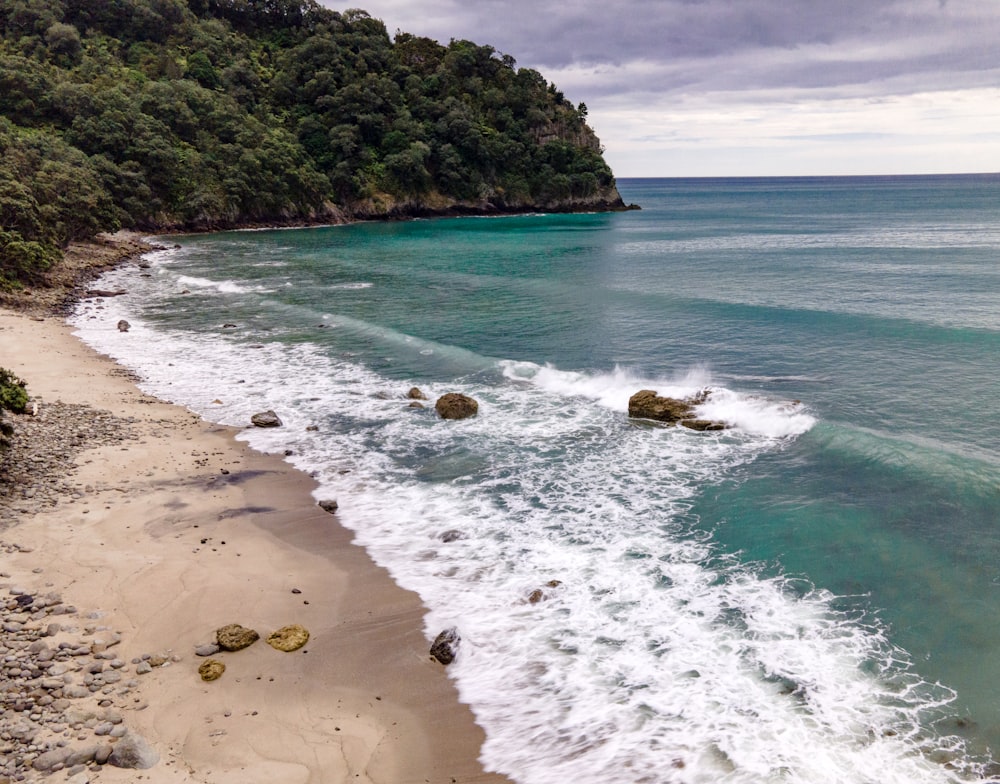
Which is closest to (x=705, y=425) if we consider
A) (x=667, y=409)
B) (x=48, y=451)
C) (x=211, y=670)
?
(x=667, y=409)

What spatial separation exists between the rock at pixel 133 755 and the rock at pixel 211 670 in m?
1.41

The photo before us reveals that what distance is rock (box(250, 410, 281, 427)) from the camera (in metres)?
20.2

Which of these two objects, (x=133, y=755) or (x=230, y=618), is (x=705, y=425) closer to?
(x=230, y=618)

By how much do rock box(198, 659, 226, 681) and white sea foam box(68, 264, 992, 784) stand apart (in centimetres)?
330

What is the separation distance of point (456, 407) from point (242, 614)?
1087cm

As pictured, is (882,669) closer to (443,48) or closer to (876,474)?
(876,474)

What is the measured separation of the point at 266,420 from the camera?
2030 centimetres

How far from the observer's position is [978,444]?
17641mm

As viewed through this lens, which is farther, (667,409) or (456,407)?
(456,407)

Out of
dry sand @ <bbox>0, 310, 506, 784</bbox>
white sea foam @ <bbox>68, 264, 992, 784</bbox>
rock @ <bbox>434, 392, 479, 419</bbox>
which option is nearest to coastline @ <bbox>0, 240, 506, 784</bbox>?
dry sand @ <bbox>0, 310, 506, 784</bbox>

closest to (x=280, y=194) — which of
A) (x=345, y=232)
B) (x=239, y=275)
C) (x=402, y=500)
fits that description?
(x=345, y=232)

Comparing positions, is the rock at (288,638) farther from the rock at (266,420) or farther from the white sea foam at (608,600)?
the rock at (266,420)

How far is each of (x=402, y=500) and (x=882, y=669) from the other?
10.2 meters

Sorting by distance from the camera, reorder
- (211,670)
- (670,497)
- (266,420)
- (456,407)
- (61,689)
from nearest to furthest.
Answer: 1. (61,689)
2. (211,670)
3. (670,497)
4. (266,420)
5. (456,407)
